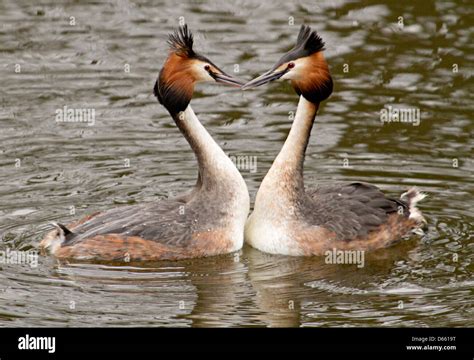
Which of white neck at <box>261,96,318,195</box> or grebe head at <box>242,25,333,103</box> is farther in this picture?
white neck at <box>261,96,318,195</box>

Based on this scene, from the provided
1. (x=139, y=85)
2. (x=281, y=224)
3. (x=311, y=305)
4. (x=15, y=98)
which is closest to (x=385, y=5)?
(x=139, y=85)

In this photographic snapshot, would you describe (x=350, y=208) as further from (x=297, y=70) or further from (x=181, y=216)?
(x=181, y=216)

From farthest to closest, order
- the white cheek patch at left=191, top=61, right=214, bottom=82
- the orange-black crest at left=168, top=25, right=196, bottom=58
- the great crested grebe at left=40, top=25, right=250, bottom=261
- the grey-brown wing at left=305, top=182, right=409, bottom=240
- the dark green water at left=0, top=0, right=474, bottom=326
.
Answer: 1. the grey-brown wing at left=305, top=182, right=409, bottom=240
2. the white cheek patch at left=191, top=61, right=214, bottom=82
3. the orange-black crest at left=168, top=25, right=196, bottom=58
4. the great crested grebe at left=40, top=25, right=250, bottom=261
5. the dark green water at left=0, top=0, right=474, bottom=326

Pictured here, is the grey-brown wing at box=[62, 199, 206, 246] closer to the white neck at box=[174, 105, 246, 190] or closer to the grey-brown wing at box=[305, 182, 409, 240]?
the white neck at box=[174, 105, 246, 190]

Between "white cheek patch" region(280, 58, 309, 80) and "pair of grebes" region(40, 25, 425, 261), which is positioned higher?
"white cheek patch" region(280, 58, 309, 80)

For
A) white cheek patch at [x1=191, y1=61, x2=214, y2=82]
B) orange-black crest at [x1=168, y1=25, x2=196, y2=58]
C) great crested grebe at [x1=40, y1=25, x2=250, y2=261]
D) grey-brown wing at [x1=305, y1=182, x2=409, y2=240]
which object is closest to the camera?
great crested grebe at [x1=40, y1=25, x2=250, y2=261]

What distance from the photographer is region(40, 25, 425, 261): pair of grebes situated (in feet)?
37.7

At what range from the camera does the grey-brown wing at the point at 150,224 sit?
452 inches

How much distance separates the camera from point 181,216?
38.2ft

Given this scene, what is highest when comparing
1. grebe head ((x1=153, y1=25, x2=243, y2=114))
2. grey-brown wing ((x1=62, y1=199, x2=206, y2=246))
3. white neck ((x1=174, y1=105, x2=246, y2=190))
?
grebe head ((x1=153, y1=25, x2=243, y2=114))

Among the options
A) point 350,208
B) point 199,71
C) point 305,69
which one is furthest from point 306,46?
point 350,208

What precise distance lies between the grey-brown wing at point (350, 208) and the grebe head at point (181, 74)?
4.38ft

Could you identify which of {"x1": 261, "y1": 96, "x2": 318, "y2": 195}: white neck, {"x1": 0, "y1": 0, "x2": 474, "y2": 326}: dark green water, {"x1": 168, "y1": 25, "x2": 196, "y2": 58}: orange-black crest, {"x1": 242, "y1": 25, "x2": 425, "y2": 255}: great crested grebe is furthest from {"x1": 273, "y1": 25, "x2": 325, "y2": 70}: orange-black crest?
{"x1": 0, "y1": 0, "x2": 474, "y2": 326}: dark green water
